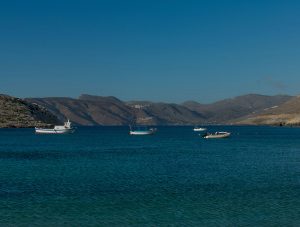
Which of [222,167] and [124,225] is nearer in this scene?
[124,225]

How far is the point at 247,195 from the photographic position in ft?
176

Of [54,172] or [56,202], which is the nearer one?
[56,202]

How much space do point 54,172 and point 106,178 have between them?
1218 centimetres

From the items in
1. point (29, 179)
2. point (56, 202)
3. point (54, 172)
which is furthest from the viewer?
point (54, 172)

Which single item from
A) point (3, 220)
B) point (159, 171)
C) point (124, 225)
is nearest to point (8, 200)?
point (3, 220)

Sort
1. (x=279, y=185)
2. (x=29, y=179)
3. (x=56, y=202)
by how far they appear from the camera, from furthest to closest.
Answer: (x=29, y=179)
(x=279, y=185)
(x=56, y=202)

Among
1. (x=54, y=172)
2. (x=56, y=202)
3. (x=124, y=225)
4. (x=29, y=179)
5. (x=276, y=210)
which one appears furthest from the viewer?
(x=54, y=172)

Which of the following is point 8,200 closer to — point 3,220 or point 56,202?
point 56,202

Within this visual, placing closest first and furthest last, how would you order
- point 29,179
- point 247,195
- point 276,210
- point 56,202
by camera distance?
point 276,210, point 56,202, point 247,195, point 29,179

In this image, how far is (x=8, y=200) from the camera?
4928 centimetres

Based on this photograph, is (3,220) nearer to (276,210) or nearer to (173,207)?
(173,207)

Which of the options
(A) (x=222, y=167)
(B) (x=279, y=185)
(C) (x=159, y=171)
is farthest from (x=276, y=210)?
(A) (x=222, y=167)

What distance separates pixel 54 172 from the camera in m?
77.9

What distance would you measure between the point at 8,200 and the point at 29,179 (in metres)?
18.6
